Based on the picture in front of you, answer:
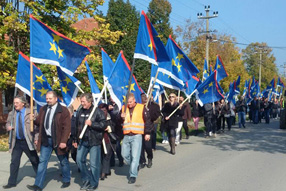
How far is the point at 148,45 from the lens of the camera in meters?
8.09

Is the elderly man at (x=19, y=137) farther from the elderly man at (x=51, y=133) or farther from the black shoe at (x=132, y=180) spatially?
the black shoe at (x=132, y=180)

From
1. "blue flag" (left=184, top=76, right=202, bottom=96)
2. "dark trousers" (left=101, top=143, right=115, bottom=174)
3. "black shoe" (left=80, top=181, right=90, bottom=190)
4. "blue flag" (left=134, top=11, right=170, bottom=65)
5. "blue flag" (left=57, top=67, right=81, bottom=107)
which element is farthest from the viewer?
"blue flag" (left=184, top=76, right=202, bottom=96)

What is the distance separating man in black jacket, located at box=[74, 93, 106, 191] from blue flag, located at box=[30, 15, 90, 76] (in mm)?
1168

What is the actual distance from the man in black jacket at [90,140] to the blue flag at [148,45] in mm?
1983

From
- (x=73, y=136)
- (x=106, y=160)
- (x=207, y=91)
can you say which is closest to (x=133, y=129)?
(x=106, y=160)

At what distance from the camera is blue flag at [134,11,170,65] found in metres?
8.09

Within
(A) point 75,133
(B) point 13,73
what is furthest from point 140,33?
(B) point 13,73

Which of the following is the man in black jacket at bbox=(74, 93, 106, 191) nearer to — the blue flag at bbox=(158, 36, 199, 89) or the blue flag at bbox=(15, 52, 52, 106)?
the blue flag at bbox=(15, 52, 52, 106)

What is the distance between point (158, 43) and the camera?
820 cm

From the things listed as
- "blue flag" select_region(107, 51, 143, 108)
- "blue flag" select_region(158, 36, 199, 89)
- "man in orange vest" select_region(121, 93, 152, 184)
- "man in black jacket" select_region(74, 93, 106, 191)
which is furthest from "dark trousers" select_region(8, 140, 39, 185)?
"blue flag" select_region(158, 36, 199, 89)

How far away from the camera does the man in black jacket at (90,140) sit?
6469mm

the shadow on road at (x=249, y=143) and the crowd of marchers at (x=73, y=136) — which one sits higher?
the crowd of marchers at (x=73, y=136)

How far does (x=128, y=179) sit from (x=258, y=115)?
55.1 ft

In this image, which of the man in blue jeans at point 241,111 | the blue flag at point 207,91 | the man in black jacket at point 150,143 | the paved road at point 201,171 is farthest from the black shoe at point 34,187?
the man in blue jeans at point 241,111
